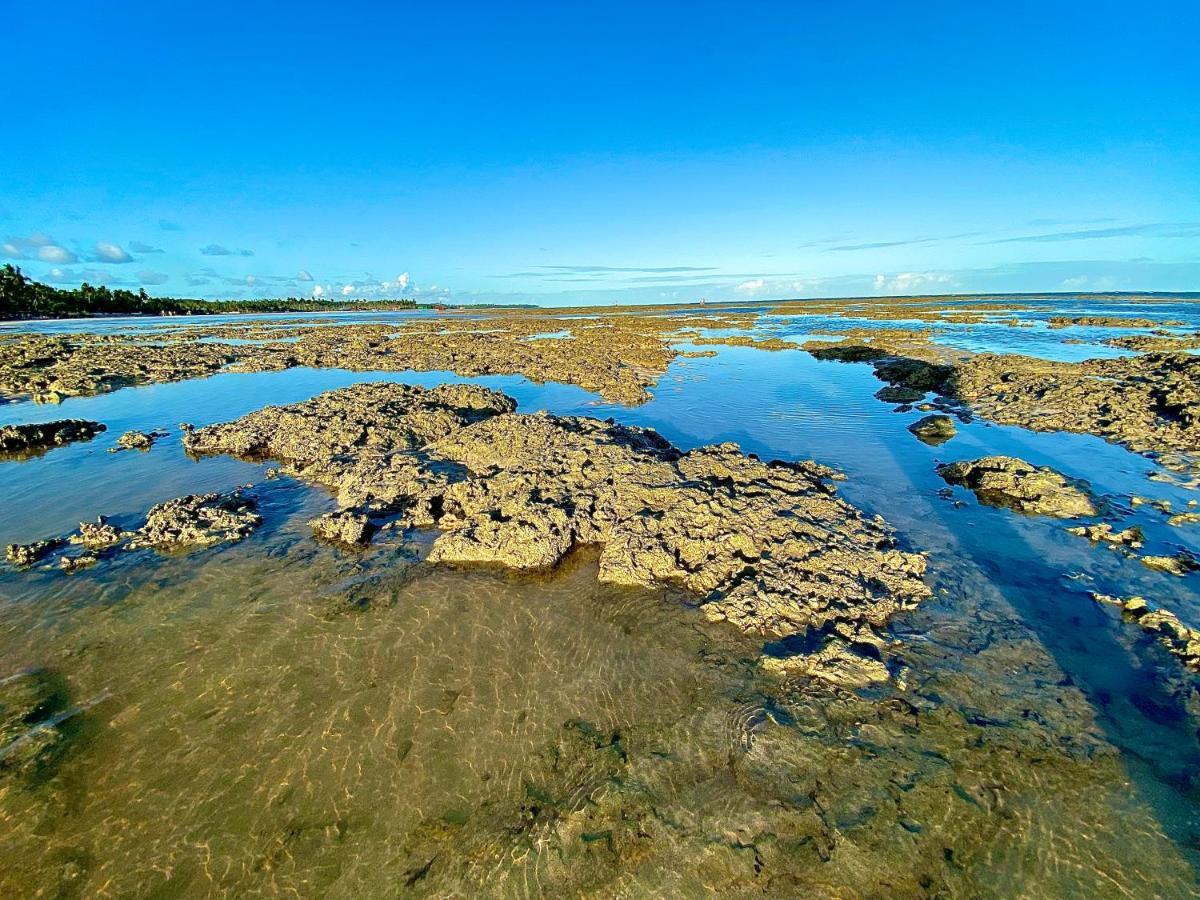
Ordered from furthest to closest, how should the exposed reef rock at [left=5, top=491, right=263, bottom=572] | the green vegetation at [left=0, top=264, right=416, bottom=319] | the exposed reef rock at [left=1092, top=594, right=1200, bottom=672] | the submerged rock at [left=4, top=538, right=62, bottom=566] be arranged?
the green vegetation at [left=0, top=264, right=416, bottom=319], the exposed reef rock at [left=5, top=491, right=263, bottom=572], the submerged rock at [left=4, top=538, right=62, bottom=566], the exposed reef rock at [left=1092, top=594, right=1200, bottom=672]

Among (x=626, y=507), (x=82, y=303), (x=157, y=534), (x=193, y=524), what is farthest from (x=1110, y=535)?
(x=82, y=303)

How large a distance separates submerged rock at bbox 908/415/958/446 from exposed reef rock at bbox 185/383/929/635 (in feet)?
23.9

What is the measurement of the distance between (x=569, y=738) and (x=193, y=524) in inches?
442

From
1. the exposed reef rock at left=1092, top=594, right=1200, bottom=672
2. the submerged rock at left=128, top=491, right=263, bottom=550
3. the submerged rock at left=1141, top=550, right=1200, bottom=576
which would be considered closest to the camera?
the exposed reef rock at left=1092, top=594, right=1200, bottom=672

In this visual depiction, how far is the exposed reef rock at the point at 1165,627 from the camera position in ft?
25.9

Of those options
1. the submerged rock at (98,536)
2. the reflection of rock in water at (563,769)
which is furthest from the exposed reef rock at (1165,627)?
the submerged rock at (98,536)

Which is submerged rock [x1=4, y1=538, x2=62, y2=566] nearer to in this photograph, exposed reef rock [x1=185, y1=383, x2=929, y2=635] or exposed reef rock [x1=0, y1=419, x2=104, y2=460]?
exposed reef rock [x1=185, y1=383, x2=929, y2=635]

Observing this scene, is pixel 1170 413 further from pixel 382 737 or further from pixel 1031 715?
pixel 382 737

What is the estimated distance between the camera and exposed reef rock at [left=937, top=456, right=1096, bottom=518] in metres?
12.9

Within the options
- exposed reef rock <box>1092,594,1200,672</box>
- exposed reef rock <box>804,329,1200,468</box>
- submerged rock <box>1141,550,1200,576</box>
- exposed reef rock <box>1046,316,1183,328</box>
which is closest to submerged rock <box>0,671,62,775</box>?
exposed reef rock <box>1092,594,1200,672</box>

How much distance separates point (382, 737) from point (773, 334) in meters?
65.2

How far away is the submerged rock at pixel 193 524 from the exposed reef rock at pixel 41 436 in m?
11.8

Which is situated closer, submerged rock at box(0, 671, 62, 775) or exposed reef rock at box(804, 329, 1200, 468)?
submerged rock at box(0, 671, 62, 775)

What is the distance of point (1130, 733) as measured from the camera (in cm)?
668
